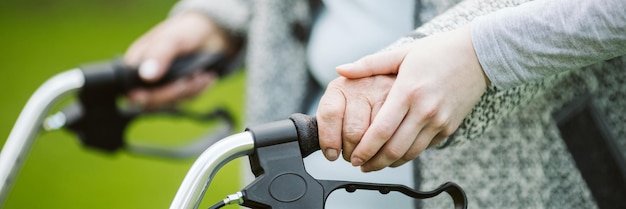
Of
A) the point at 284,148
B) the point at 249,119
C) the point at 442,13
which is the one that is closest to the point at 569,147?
the point at 442,13

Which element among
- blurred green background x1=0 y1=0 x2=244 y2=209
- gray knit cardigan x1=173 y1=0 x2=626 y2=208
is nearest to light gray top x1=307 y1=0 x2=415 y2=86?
gray knit cardigan x1=173 y1=0 x2=626 y2=208

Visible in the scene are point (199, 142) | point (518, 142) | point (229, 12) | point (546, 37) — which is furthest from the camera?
point (199, 142)

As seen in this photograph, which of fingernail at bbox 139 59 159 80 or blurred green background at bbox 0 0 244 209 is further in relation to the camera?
blurred green background at bbox 0 0 244 209

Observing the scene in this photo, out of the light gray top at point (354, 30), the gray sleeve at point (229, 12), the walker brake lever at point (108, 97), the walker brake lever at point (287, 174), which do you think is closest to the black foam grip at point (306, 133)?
the walker brake lever at point (287, 174)

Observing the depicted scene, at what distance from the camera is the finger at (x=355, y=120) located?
A: 108 cm

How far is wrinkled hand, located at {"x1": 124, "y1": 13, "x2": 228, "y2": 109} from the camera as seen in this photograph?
1684 mm

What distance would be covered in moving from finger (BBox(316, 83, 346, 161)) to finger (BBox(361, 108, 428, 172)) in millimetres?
48

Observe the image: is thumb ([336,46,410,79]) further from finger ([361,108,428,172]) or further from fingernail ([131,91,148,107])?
fingernail ([131,91,148,107])

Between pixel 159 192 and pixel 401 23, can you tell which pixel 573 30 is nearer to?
pixel 401 23

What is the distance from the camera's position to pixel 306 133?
109 cm

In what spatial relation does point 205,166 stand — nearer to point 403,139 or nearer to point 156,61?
point 403,139

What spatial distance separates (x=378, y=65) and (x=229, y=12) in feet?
2.32

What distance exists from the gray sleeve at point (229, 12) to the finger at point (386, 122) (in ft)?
2.39

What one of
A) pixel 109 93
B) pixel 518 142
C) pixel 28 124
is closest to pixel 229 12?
pixel 109 93
